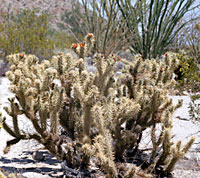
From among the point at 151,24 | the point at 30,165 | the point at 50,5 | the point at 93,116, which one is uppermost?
the point at 50,5

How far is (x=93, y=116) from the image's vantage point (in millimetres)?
2506

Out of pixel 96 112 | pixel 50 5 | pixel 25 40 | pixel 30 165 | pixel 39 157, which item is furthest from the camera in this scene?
pixel 50 5

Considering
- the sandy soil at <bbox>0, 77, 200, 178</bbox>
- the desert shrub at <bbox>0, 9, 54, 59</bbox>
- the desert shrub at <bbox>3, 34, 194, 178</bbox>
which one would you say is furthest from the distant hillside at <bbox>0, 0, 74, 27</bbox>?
the desert shrub at <bbox>3, 34, 194, 178</bbox>

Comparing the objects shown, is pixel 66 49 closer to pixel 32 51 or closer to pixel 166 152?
pixel 32 51

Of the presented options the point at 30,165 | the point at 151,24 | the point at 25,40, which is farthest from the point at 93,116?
the point at 25,40

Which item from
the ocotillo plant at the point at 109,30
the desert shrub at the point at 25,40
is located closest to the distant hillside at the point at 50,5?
the desert shrub at the point at 25,40

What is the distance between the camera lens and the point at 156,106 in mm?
2865

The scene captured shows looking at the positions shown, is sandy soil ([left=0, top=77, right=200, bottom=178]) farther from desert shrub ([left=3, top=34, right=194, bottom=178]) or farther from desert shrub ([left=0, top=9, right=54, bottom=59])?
desert shrub ([left=0, top=9, right=54, bottom=59])

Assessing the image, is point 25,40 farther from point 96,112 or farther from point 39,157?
point 96,112

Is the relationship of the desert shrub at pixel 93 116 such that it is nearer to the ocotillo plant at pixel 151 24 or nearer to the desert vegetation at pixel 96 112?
the desert vegetation at pixel 96 112

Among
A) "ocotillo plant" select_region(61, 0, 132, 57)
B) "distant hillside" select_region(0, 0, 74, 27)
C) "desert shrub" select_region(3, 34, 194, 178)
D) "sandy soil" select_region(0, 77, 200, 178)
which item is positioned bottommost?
"sandy soil" select_region(0, 77, 200, 178)

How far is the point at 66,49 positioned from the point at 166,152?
1250 centimetres

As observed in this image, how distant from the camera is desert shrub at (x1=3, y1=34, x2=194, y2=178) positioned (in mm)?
2404

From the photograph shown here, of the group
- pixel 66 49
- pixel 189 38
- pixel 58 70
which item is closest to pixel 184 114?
pixel 58 70
